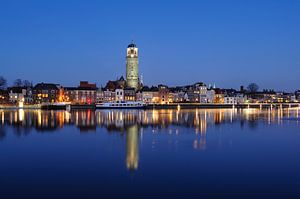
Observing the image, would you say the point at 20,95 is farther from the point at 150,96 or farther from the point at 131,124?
the point at 131,124

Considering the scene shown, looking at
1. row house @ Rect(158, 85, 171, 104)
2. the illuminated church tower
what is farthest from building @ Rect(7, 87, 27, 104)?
row house @ Rect(158, 85, 171, 104)

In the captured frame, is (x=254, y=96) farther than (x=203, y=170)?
Yes

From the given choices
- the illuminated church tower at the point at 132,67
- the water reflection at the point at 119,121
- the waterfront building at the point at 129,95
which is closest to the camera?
the water reflection at the point at 119,121

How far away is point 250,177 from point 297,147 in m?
8.56

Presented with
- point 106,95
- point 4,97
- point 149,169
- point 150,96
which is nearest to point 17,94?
point 4,97

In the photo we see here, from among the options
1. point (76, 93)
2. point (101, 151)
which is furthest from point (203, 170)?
point (76, 93)

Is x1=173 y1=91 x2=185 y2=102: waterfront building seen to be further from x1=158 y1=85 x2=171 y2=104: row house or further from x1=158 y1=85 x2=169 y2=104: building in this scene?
x1=158 y1=85 x2=169 y2=104: building

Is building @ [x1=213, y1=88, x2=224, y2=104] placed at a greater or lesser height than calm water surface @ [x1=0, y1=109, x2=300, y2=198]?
greater

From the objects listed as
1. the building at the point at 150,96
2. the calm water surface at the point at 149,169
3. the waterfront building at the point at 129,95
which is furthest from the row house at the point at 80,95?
the calm water surface at the point at 149,169

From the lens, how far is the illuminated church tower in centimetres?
11860

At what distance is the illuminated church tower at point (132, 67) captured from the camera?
11860 cm

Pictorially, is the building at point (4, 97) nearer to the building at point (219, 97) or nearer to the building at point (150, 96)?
the building at point (150, 96)

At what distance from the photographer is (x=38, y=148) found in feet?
60.8

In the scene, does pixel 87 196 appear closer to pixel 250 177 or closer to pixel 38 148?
pixel 250 177
